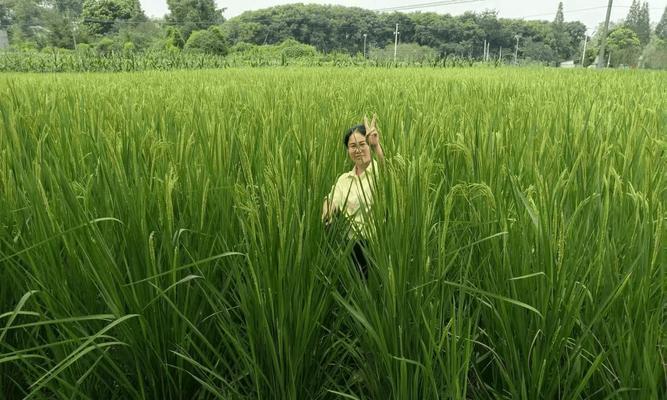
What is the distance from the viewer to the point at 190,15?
54.2m

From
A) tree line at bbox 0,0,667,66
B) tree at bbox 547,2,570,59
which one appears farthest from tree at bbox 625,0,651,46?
tree at bbox 547,2,570,59

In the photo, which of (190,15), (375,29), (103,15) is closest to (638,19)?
(375,29)

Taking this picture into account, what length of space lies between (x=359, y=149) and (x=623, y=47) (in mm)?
82452

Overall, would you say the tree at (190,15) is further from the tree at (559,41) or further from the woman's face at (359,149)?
the woman's face at (359,149)

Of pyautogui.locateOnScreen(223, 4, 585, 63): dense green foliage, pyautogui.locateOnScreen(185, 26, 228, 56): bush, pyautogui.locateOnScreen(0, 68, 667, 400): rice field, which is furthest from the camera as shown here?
pyautogui.locateOnScreen(223, 4, 585, 63): dense green foliage

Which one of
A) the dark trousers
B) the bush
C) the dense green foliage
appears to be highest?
the dense green foliage

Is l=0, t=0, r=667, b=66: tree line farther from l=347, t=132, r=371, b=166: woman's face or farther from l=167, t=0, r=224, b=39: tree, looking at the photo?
l=347, t=132, r=371, b=166: woman's face

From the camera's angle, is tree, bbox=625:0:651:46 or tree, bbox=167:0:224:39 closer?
tree, bbox=167:0:224:39

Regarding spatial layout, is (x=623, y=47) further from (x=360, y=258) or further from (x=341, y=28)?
(x=360, y=258)

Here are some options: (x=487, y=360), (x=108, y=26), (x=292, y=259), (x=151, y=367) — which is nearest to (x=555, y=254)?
(x=487, y=360)

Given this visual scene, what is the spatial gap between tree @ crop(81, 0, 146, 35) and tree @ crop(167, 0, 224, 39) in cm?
596

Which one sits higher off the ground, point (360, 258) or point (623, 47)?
point (623, 47)

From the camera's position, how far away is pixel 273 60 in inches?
1032

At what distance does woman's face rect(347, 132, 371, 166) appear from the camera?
1235mm
